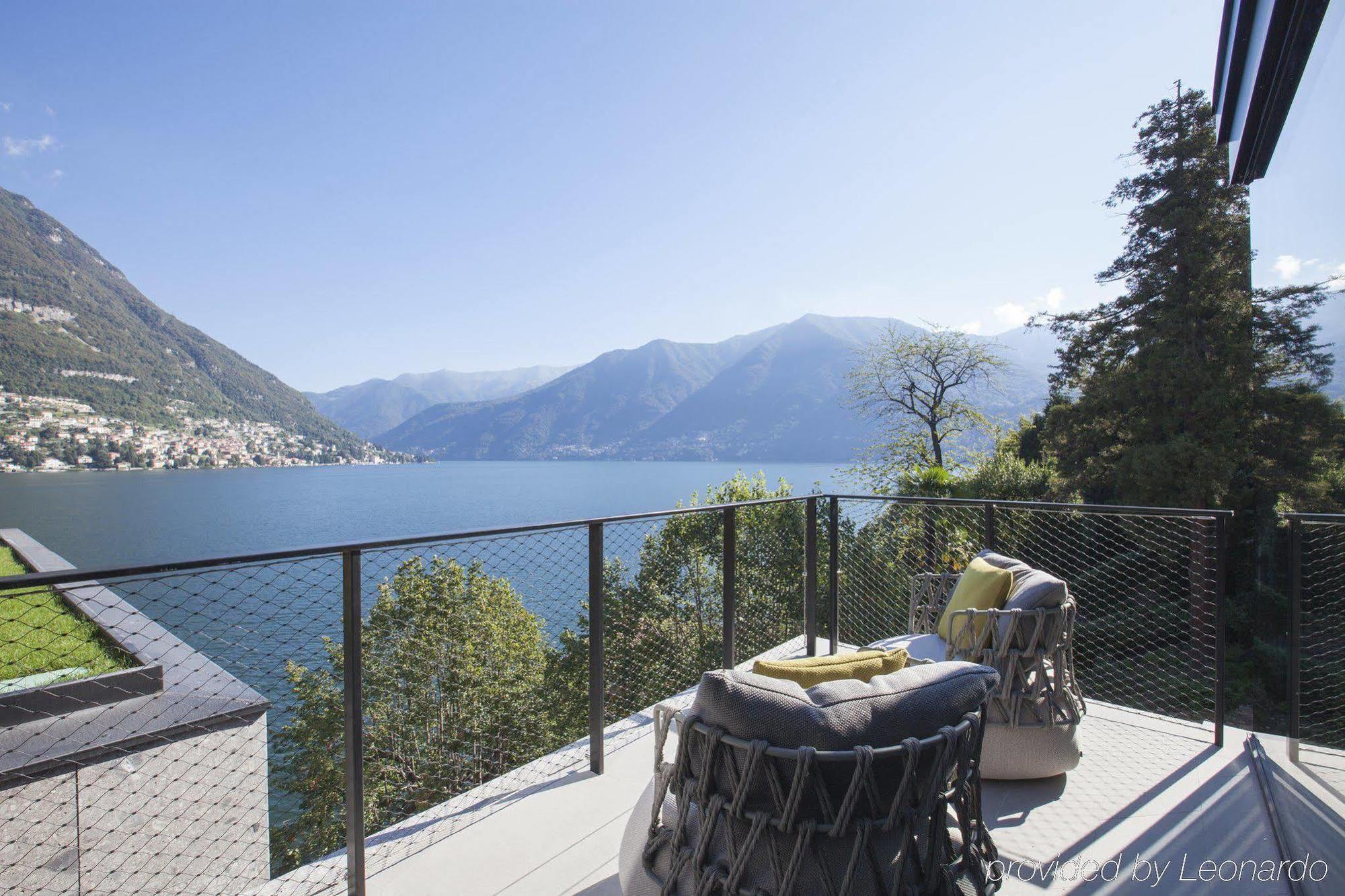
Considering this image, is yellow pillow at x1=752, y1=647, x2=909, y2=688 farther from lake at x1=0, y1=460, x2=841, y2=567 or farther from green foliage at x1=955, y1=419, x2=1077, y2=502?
lake at x1=0, y1=460, x2=841, y2=567

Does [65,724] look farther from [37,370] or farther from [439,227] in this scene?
[37,370]

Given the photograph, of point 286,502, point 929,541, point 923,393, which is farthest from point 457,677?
point 286,502

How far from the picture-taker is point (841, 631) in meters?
7.41

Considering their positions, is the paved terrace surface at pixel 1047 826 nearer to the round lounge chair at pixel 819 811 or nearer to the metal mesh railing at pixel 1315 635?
the metal mesh railing at pixel 1315 635

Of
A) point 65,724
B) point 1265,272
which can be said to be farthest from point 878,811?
point 65,724

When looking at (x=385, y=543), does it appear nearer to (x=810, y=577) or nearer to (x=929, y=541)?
(x=810, y=577)

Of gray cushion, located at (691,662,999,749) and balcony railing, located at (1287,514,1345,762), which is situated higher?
gray cushion, located at (691,662,999,749)

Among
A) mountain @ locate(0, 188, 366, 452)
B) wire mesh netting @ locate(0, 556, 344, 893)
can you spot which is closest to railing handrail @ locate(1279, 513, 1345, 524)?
wire mesh netting @ locate(0, 556, 344, 893)

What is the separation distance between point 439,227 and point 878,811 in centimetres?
2554

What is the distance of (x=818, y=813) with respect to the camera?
97cm

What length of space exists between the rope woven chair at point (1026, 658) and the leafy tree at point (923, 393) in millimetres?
15329

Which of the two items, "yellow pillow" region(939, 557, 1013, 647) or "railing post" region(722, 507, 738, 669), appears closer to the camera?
"yellow pillow" region(939, 557, 1013, 647)

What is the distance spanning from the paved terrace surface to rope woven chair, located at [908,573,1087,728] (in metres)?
0.28

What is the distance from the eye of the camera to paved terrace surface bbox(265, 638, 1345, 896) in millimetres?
1798
